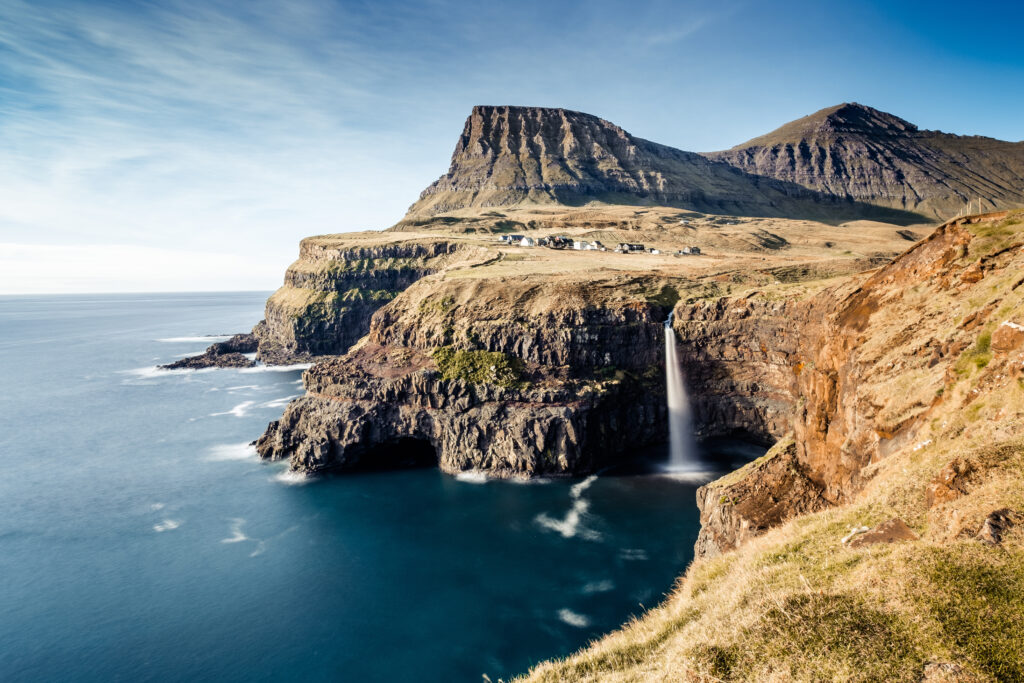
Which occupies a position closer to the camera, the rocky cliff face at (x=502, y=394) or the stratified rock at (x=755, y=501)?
the stratified rock at (x=755, y=501)

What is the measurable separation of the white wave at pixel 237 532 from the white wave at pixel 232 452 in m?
21.3

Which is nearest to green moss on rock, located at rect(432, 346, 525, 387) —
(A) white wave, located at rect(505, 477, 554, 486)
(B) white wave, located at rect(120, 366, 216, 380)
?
(A) white wave, located at rect(505, 477, 554, 486)

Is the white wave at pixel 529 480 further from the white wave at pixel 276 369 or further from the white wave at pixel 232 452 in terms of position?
the white wave at pixel 276 369

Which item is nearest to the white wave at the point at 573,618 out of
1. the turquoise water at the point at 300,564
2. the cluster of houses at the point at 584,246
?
the turquoise water at the point at 300,564

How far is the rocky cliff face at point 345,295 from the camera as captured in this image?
493 feet

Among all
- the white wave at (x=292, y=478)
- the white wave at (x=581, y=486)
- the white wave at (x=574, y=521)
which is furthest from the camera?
the white wave at (x=292, y=478)

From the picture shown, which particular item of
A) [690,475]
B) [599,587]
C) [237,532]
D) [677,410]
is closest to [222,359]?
[237,532]

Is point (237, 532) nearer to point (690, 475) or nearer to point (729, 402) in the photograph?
point (690, 475)

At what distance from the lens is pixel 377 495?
221 ft

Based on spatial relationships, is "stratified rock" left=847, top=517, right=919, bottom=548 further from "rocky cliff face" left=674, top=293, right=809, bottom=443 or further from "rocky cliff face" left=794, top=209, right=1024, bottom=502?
"rocky cliff face" left=674, top=293, right=809, bottom=443

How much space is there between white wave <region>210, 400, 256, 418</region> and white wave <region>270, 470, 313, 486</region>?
116ft

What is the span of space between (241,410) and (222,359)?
5778 cm

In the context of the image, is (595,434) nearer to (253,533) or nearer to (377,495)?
(377,495)

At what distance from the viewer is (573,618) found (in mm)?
41188
